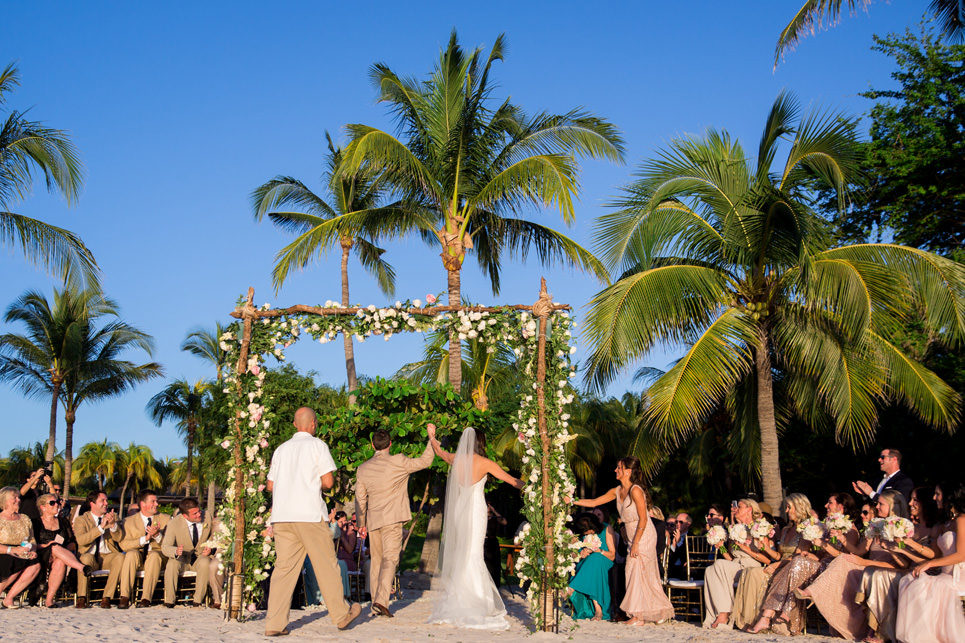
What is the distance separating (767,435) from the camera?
41.3 feet

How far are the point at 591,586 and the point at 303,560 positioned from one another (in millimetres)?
3734

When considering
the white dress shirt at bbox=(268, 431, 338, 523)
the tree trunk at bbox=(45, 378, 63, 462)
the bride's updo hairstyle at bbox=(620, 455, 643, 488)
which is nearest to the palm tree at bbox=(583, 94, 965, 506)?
the bride's updo hairstyle at bbox=(620, 455, 643, 488)

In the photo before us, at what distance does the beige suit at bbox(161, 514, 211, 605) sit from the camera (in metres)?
10.0

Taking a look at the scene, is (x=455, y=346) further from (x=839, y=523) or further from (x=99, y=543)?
(x=839, y=523)

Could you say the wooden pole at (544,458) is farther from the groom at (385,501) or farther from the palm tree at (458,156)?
the palm tree at (458,156)

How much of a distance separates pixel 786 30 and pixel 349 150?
24.8 ft

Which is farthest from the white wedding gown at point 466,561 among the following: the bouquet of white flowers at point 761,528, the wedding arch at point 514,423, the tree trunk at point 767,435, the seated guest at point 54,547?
the tree trunk at point 767,435

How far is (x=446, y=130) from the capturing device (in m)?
15.8

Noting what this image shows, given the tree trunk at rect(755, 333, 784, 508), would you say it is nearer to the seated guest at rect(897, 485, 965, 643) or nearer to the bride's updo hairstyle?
the bride's updo hairstyle

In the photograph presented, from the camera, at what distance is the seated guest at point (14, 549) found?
361 inches

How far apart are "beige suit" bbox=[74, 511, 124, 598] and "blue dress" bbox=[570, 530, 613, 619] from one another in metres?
5.52

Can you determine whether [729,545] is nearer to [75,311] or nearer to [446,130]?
[446,130]

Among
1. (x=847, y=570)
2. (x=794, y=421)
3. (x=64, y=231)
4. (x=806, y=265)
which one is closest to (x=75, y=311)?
(x=64, y=231)

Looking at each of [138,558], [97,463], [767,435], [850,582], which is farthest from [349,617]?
[97,463]
